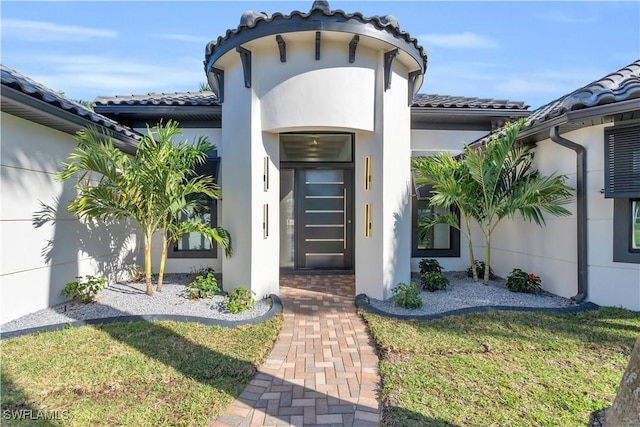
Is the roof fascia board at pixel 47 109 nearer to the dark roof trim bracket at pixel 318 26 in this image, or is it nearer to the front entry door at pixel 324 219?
the dark roof trim bracket at pixel 318 26

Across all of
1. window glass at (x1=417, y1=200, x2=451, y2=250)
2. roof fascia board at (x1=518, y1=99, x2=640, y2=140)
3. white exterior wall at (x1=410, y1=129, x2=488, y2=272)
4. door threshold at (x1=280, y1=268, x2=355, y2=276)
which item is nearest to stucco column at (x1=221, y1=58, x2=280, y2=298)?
door threshold at (x1=280, y1=268, x2=355, y2=276)

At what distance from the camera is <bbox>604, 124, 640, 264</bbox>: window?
5.98m

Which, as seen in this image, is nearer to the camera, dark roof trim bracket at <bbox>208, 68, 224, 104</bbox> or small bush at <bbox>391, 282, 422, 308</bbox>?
small bush at <bbox>391, 282, 422, 308</bbox>

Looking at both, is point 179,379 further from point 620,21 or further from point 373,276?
point 620,21

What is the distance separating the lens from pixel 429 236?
33.4 feet

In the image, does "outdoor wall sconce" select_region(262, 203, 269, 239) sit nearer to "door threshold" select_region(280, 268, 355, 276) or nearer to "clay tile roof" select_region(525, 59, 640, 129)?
"door threshold" select_region(280, 268, 355, 276)

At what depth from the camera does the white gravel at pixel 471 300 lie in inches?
255

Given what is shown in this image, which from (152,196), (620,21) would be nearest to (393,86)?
(620,21)

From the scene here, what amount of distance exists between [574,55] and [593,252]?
6.53 m

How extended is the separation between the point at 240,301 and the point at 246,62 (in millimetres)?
5066

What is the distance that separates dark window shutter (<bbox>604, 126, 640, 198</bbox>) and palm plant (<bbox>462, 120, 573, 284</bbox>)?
2.23ft

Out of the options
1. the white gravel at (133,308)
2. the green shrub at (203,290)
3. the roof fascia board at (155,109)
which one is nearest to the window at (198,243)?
the roof fascia board at (155,109)

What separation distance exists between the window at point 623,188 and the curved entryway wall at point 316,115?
12.6ft

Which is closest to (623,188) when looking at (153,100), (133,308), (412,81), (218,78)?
(412,81)
